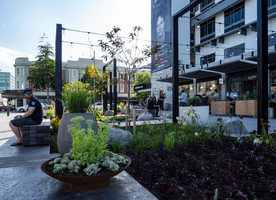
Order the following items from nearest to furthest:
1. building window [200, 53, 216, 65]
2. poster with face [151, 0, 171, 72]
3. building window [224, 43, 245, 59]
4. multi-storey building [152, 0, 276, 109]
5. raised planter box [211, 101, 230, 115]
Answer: raised planter box [211, 101, 230, 115], multi-storey building [152, 0, 276, 109], building window [224, 43, 245, 59], poster with face [151, 0, 171, 72], building window [200, 53, 216, 65]

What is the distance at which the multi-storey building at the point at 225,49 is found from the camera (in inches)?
587

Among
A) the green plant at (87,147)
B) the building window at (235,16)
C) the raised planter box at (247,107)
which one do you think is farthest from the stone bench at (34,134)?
the building window at (235,16)

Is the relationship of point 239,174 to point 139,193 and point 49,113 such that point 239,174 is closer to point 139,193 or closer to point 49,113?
point 139,193

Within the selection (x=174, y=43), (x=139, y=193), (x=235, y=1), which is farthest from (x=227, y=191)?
(x=235, y=1)

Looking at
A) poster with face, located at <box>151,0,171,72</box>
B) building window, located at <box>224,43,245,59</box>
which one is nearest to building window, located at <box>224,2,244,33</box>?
building window, located at <box>224,43,245,59</box>

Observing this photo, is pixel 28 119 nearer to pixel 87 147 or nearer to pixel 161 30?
pixel 87 147

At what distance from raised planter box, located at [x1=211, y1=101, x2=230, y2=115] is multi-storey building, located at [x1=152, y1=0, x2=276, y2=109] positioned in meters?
3.16

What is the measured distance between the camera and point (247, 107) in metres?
10.6

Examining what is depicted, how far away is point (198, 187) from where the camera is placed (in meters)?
2.09

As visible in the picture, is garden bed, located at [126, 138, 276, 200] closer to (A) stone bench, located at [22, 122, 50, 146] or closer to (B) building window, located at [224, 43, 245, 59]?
(A) stone bench, located at [22, 122, 50, 146]

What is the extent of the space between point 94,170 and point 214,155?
2.01 m

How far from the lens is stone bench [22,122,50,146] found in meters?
4.66

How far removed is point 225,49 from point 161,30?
7443 mm

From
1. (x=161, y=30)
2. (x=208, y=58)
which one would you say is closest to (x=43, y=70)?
(x=161, y=30)
